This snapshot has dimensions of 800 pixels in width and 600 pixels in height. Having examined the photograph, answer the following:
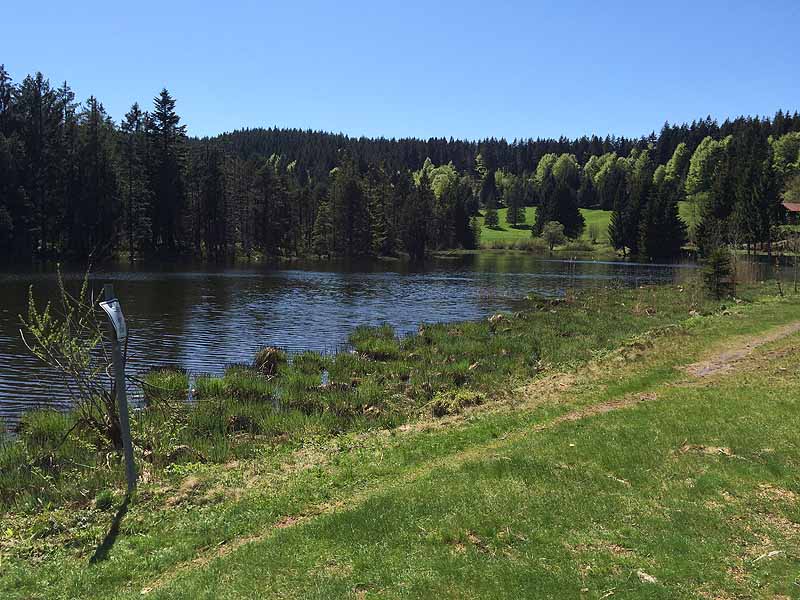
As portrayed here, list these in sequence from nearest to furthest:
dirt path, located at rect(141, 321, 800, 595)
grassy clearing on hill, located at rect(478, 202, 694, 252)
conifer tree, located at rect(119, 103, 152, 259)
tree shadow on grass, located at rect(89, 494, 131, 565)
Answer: dirt path, located at rect(141, 321, 800, 595)
tree shadow on grass, located at rect(89, 494, 131, 565)
conifer tree, located at rect(119, 103, 152, 259)
grassy clearing on hill, located at rect(478, 202, 694, 252)

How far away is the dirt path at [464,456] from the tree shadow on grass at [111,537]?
3.70 ft

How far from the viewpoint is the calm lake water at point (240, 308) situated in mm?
21453

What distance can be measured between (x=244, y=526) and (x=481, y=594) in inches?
139

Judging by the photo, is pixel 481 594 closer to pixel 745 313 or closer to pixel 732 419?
pixel 732 419

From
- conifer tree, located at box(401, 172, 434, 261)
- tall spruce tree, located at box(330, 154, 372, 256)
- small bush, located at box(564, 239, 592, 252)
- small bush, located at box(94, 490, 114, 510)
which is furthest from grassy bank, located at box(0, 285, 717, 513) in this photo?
small bush, located at box(564, 239, 592, 252)

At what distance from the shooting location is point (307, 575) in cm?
612

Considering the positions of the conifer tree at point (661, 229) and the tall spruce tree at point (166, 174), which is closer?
the tall spruce tree at point (166, 174)

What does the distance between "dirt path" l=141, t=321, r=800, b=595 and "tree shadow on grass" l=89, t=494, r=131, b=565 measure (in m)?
1.13

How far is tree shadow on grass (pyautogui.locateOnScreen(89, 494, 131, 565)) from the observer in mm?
7047

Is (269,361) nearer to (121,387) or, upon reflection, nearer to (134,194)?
(121,387)

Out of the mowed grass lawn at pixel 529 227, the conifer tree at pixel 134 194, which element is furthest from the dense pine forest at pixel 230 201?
the mowed grass lawn at pixel 529 227

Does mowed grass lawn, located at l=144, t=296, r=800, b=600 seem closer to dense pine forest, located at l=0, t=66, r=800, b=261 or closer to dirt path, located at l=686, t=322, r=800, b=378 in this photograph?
dirt path, located at l=686, t=322, r=800, b=378

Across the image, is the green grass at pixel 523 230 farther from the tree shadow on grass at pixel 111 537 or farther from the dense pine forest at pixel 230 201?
the tree shadow on grass at pixel 111 537

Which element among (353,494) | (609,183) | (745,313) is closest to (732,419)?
(353,494)
